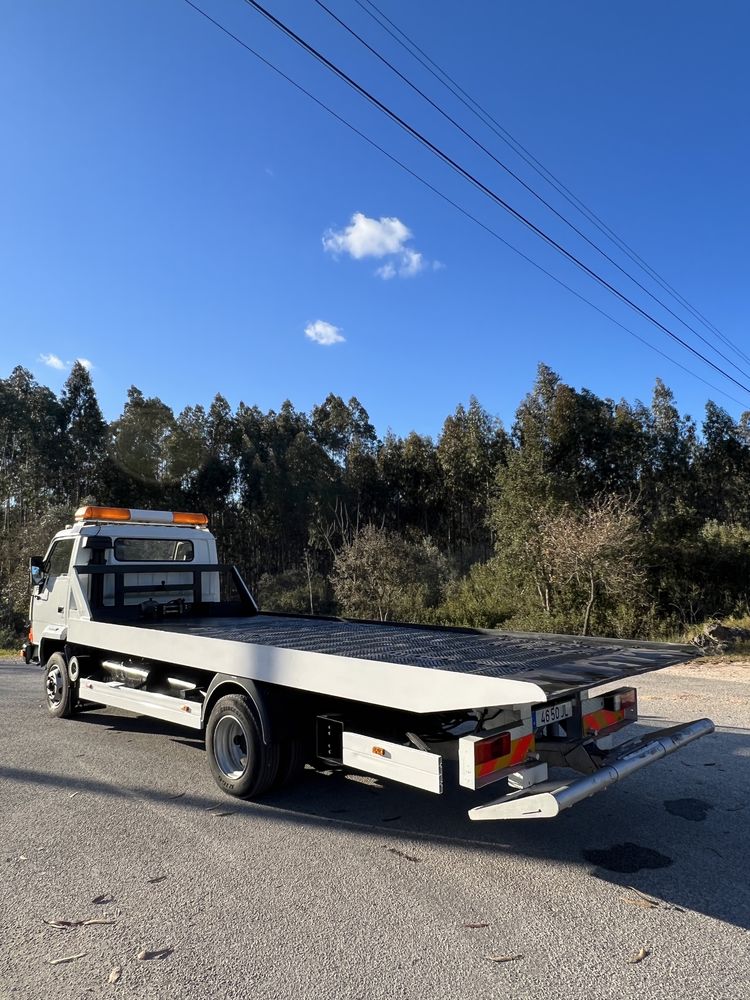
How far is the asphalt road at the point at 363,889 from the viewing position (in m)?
2.72

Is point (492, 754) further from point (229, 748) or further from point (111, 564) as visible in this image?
point (111, 564)

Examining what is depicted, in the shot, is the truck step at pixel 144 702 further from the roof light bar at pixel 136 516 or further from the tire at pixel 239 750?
the roof light bar at pixel 136 516

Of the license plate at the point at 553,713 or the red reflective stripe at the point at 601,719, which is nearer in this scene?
the license plate at the point at 553,713

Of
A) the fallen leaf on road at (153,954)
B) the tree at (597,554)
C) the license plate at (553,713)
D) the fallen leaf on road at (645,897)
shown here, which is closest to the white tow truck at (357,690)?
the license plate at (553,713)

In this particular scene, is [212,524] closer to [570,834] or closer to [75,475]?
[75,475]

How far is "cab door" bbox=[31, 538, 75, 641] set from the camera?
7.54 meters

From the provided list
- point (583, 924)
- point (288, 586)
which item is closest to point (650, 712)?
point (583, 924)

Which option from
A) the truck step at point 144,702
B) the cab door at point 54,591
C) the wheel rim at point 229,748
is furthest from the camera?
the cab door at point 54,591

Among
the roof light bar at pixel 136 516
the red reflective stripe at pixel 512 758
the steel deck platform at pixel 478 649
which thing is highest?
the roof light bar at pixel 136 516

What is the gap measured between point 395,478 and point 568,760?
2874 centimetres

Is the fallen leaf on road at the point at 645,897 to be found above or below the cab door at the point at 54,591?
below

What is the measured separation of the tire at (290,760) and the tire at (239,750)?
0.06 metres

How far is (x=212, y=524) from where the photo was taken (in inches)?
1298

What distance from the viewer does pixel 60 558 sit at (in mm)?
7902
